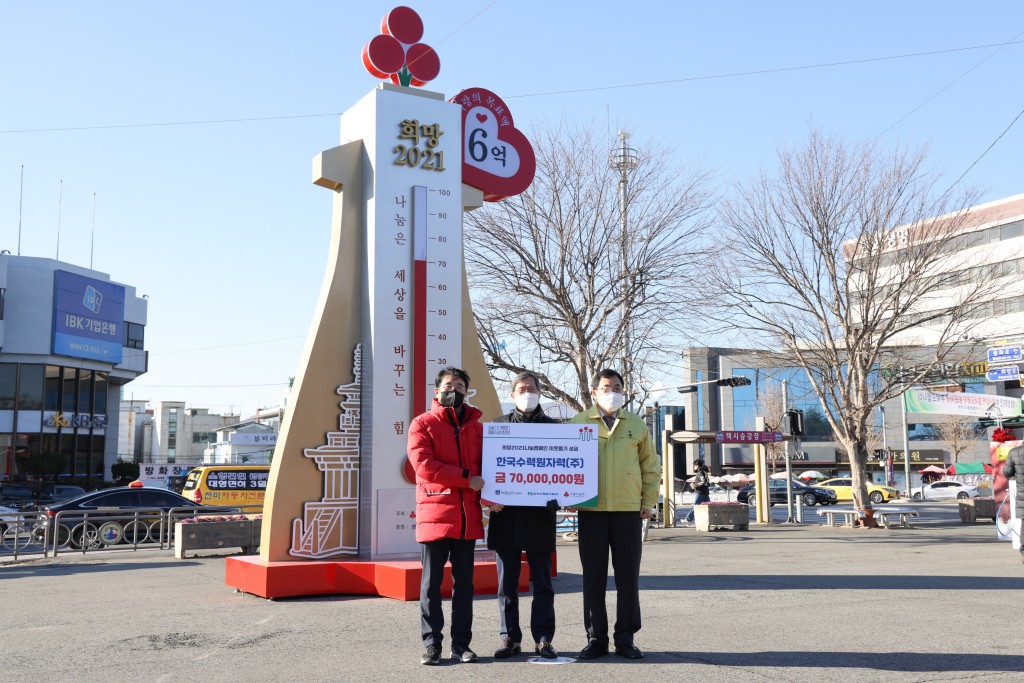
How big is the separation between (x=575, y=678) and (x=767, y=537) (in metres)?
15.9

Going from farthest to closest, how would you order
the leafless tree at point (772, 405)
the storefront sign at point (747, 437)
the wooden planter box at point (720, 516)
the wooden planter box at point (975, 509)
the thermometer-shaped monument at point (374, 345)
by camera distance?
the leafless tree at point (772, 405)
the wooden planter box at point (975, 509)
the storefront sign at point (747, 437)
the wooden planter box at point (720, 516)
the thermometer-shaped monument at point (374, 345)

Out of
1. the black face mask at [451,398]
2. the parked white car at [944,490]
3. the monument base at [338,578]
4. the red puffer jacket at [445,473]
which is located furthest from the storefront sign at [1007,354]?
the parked white car at [944,490]

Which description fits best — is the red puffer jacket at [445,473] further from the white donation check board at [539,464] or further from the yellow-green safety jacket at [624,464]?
the yellow-green safety jacket at [624,464]

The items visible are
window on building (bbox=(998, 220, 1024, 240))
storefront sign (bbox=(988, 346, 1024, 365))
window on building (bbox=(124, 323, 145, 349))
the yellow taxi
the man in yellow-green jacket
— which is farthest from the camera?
window on building (bbox=(124, 323, 145, 349))

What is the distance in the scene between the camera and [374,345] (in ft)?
34.7

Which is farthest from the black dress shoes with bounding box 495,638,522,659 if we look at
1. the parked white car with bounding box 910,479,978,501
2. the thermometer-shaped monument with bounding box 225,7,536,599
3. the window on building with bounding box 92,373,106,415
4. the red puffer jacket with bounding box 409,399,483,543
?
the window on building with bounding box 92,373,106,415

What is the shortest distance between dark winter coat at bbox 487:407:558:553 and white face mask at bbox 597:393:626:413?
84 centimetres

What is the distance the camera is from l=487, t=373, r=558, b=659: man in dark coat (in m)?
6.35

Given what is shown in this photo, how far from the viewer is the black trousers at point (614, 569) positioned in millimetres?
6309

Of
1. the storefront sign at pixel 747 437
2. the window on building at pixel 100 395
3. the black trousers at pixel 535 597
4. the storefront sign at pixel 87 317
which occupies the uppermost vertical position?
the storefront sign at pixel 87 317

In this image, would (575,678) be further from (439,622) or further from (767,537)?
(767,537)

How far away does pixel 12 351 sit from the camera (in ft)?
163

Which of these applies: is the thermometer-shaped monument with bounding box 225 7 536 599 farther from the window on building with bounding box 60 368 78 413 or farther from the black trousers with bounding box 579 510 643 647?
the window on building with bounding box 60 368 78 413

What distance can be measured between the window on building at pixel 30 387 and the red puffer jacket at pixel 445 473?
2015 inches
